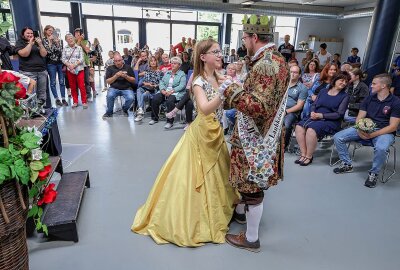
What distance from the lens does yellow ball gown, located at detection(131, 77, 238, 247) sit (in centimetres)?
199

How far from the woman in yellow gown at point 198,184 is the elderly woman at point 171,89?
9.56 ft

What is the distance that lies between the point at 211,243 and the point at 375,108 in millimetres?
2448

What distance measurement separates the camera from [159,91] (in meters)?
5.20

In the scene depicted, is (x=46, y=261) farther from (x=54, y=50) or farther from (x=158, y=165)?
(x=54, y=50)

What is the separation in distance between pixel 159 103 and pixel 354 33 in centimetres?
1107

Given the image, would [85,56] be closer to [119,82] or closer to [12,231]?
[119,82]

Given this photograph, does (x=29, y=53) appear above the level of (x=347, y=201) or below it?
above

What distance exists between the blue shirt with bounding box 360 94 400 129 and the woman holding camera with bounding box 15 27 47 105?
461 centimetres

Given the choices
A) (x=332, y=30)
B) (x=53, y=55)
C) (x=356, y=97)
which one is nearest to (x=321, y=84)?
(x=356, y=97)

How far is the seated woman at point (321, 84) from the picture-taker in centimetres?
406

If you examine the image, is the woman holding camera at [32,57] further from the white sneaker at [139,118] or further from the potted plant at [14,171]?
the potted plant at [14,171]

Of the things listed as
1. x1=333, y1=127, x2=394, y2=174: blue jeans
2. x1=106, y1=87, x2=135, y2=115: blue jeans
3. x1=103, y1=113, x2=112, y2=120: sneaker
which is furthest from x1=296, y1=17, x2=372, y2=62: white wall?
A: x1=333, y1=127, x2=394, y2=174: blue jeans

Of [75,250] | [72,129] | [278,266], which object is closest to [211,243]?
[278,266]

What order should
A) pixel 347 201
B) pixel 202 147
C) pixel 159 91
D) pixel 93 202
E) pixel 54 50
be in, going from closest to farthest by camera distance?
pixel 202 147 → pixel 93 202 → pixel 347 201 → pixel 159 91 → pixel 54 50
